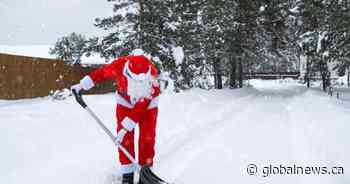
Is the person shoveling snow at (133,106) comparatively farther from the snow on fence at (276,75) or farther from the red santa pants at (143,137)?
the snow on fence at (276,75)

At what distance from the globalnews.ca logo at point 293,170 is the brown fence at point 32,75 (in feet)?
56.3

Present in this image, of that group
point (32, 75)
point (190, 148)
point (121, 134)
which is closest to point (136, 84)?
point (121, 134)

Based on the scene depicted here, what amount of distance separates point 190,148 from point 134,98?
2838 millimetres

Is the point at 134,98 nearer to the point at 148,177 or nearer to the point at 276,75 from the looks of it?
the point at 148,177

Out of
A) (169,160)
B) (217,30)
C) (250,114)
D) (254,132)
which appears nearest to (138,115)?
(169,160)

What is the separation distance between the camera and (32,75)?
22.8 metres

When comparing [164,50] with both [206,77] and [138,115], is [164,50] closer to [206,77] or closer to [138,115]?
[206,77]

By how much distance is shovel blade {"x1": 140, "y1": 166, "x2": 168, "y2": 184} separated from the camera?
15.1ft

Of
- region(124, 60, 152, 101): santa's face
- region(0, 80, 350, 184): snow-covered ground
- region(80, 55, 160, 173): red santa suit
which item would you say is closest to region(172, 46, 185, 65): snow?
region(0, 80, 350, 184): snow-covered ground

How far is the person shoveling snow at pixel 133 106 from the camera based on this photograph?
15.6 ft

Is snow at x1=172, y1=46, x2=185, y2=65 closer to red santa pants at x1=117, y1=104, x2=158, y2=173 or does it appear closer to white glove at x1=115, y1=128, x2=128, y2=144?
red santa pants at x1=117, y1=104, x2=158, y2=173

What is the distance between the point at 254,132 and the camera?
9242mm

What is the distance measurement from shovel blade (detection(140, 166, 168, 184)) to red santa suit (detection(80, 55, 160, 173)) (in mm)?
201

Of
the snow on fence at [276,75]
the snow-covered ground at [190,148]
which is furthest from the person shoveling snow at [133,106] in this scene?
the snow on fence at [276,75]
